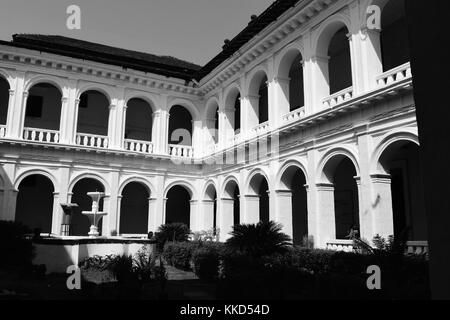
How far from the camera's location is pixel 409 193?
13109mm

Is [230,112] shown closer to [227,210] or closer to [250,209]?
[227,210]

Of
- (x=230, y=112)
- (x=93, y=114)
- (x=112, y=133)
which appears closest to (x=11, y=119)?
(x=112, y=133)

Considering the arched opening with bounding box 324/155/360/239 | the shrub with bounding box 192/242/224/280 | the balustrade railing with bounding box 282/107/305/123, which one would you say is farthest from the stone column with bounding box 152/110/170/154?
the shrub with bounding box 192/242/224/280

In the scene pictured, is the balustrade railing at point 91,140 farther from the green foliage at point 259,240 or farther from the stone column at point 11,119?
the green foliage at point 259,240

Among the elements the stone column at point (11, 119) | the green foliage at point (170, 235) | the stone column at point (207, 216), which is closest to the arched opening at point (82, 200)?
the stone column at point (11, 119)

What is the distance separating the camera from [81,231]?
21.1 m

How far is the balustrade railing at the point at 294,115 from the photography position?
1405cm

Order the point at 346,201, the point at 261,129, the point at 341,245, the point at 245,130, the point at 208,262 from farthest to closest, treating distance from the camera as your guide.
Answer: the point at 245,130
the point at 261,129
the point at 346,201
the point at 341,245
the point at 208,262

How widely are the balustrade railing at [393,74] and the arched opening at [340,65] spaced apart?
433cm

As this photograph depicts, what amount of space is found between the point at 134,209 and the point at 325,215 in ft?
43.2

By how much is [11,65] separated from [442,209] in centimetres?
1921

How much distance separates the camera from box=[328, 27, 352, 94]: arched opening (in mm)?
15586

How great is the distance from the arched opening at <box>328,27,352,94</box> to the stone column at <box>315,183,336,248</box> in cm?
481
